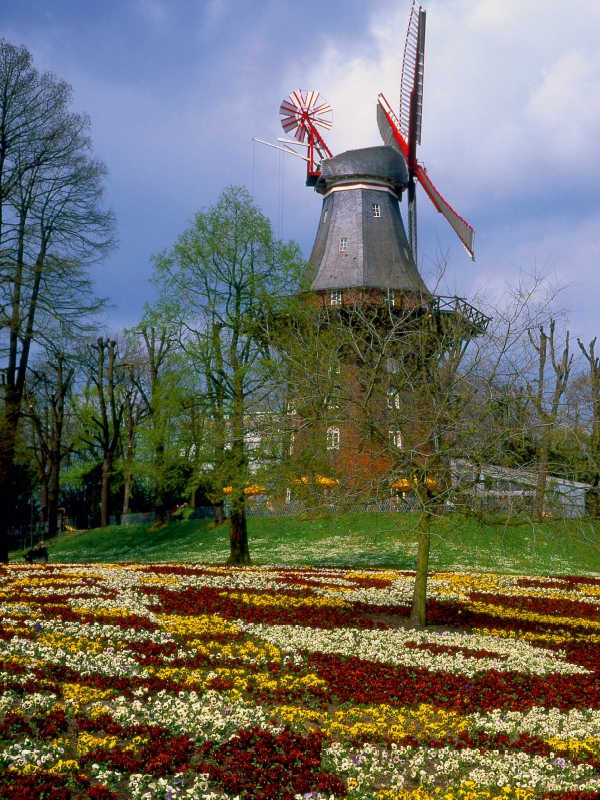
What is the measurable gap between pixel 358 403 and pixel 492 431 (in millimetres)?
2546

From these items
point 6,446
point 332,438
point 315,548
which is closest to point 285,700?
point 332,438

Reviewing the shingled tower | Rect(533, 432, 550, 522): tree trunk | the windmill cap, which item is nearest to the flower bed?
Rect(533, 432, 550, 522): tree trunk

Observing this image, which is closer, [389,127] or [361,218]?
[361,218]

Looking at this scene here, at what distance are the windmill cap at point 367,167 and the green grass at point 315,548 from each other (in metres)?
25.6

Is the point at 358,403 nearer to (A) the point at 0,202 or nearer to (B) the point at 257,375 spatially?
(B) the point at 257,375

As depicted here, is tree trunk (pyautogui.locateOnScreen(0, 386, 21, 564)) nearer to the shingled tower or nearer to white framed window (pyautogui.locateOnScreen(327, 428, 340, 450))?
white framed window (pyautogui.locateOnScreen(327, 428, 340, 450))

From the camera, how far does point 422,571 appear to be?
15.5m

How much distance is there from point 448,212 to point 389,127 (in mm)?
9114

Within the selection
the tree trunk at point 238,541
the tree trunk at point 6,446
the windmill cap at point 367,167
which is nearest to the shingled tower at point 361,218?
the windmill cap at point 367,167

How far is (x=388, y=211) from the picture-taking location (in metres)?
56.0

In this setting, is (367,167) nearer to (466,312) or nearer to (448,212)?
(448,212)

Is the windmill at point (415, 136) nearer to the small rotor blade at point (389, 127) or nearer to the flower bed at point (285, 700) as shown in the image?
the small rotor blade at point (389, 127)

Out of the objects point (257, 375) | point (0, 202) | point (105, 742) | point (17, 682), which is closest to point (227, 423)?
point (257, 375)

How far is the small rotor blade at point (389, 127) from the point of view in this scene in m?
63.5
